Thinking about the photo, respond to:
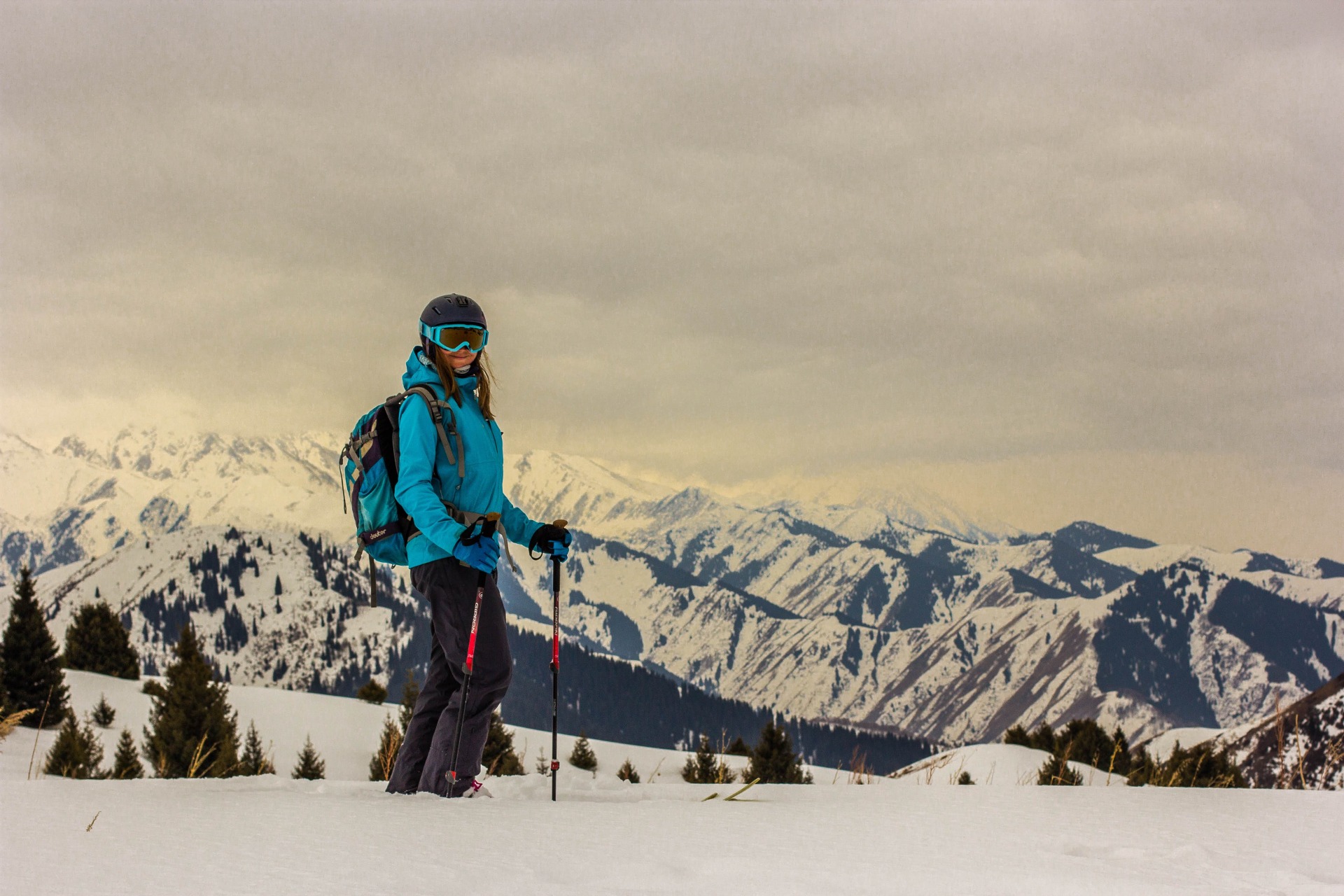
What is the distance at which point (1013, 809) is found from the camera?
16.7 feet

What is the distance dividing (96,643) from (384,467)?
122 feet

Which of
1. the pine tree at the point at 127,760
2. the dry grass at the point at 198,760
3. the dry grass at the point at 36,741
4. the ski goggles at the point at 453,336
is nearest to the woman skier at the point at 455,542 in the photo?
the ski goggles at the point at 453,336

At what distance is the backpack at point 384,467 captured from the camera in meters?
5.51

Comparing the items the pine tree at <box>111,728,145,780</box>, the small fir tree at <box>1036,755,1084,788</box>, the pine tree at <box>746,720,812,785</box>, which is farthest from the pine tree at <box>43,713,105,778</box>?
the pine tree at <box>746,720,812,785</box>

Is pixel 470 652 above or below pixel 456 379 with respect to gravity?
below

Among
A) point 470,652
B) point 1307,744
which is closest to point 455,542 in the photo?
point 470,652

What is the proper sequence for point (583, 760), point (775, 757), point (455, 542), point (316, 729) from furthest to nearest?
point (316, 729) < point (583, 760) < point (775, 757) < point (455, 542)

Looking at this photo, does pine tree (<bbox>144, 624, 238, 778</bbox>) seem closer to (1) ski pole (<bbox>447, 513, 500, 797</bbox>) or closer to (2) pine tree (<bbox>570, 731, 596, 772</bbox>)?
(2) pine tree (<bbox>570, 731, 596, 772</bbox>)

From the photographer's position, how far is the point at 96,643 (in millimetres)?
37062

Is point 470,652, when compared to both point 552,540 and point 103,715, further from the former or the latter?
point 103,715

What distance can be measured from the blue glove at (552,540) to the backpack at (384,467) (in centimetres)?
57

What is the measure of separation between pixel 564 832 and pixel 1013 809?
231 centimetres

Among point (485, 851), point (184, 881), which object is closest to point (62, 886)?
point (184, 881)

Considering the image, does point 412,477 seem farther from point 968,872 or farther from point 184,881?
point 968,872
